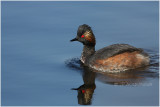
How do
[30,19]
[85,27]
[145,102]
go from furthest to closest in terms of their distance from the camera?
[30,19] < [85,27] < [145,102]

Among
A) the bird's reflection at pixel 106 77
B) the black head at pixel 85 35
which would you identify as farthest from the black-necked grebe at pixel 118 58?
the black head at pixel 85 35

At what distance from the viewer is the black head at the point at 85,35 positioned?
536 inches

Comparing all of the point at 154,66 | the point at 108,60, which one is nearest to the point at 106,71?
the point at 108,60

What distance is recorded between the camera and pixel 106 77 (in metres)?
12.5

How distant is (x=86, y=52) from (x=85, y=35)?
489mm

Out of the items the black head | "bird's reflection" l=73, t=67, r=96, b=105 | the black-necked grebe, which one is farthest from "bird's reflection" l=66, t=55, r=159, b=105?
the black head

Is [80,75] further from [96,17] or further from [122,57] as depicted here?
[96,17]

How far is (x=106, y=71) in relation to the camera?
13023 millimetres

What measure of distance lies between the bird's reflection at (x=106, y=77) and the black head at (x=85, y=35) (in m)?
0.71

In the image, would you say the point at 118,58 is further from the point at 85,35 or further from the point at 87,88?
the point at 87,88

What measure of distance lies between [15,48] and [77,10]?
10.3 feet

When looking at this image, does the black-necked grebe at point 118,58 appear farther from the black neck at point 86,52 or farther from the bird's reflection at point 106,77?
the black neck at point 86,52

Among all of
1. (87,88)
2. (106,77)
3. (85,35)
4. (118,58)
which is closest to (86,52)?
(85,35)

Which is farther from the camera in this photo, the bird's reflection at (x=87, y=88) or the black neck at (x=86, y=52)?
the black neck at (x=86, y=52)
